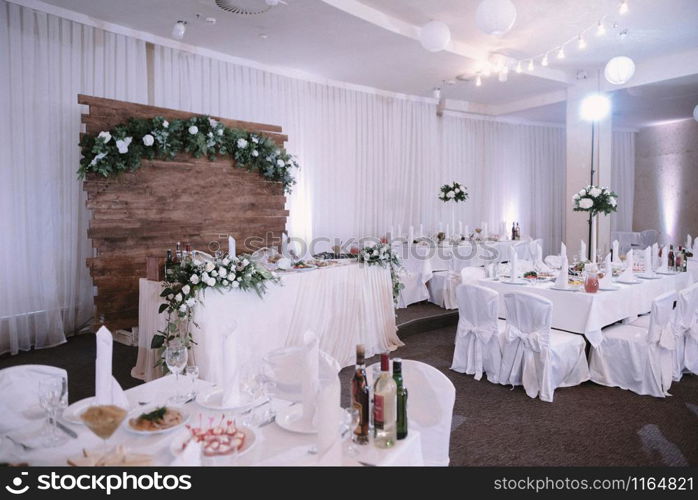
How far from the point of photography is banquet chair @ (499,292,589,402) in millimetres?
3824

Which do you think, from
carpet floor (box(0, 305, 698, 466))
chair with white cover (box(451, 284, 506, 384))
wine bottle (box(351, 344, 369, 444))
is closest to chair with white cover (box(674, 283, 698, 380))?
carpet floor (box(0, 305, 698, 466))

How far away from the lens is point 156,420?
5.50ft

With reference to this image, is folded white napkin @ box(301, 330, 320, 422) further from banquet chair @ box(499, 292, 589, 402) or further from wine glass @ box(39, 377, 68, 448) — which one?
banquet chair @ box(499, 292, 589, 402)

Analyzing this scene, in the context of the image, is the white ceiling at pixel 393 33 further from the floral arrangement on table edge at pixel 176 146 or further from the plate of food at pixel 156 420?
the plate of food at pixel 156 420

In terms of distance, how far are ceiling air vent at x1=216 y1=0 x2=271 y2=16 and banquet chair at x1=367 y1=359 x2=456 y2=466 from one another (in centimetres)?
400

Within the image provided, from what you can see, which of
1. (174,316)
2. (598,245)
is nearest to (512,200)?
(598,245)

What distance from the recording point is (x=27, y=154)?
16.3ft

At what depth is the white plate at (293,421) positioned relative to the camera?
167cm

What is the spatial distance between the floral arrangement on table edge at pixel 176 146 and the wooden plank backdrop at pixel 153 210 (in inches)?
3.9

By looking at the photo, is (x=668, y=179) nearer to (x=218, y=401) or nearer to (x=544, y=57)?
(x=544, y=57)

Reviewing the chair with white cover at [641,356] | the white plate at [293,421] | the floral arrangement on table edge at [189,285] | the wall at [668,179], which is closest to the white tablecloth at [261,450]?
the white plate at [293,421]

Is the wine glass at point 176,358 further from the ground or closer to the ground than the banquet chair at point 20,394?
further from the ground

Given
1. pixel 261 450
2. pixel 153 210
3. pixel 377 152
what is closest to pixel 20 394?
pixel 261 450
